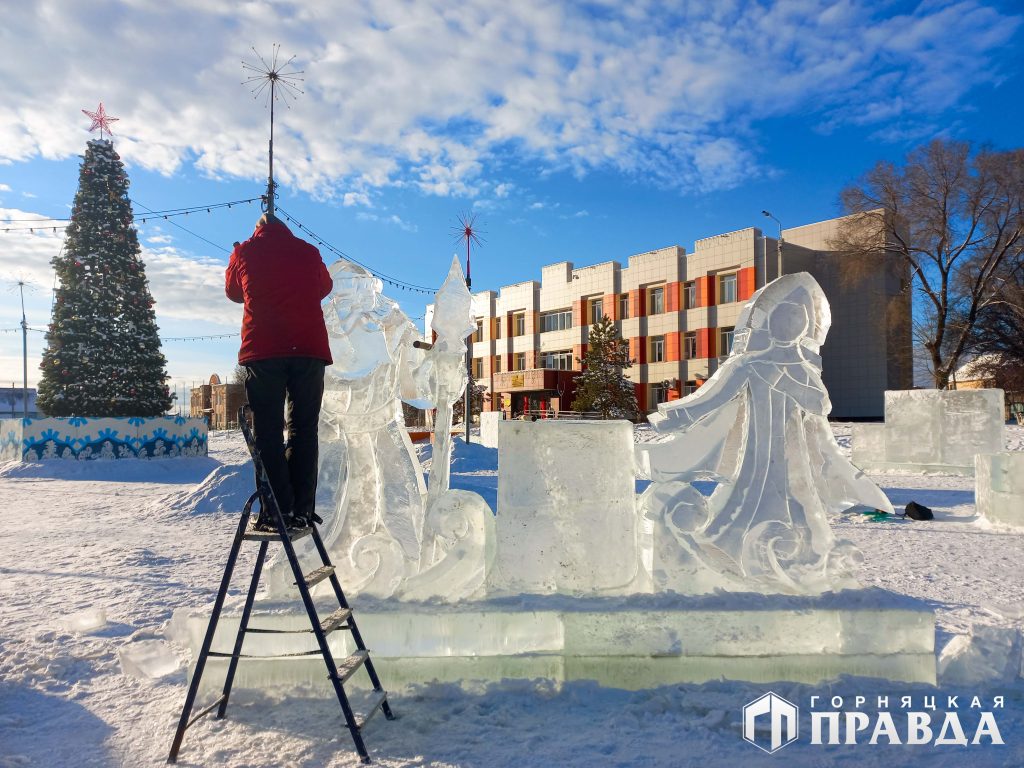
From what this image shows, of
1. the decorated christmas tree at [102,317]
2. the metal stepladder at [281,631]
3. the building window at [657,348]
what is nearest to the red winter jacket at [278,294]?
the metal stepladder at [281,631]

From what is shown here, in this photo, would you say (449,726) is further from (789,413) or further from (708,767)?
(789,413)

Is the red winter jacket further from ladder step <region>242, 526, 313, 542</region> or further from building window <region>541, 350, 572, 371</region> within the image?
building window <region>541, 350, 572, 371</region>

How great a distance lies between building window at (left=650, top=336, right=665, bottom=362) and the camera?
117 feet

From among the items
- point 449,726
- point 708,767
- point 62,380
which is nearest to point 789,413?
point 708,767

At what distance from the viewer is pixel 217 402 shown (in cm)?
5391

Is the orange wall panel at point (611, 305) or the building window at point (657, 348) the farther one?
the orange wall panel at point (611, 305)

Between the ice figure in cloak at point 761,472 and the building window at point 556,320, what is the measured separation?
3635 cm

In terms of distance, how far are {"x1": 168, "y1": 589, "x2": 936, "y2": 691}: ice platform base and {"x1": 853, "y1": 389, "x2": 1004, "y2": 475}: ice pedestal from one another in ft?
37.9

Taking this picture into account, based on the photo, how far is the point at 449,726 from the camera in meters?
3.08

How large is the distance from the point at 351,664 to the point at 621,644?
1.39 m

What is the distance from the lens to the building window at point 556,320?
40344 mm

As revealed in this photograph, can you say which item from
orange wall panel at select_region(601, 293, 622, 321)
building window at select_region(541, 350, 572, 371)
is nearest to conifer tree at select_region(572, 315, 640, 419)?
orange wall panel at select_region(601, 293, 622, 321)

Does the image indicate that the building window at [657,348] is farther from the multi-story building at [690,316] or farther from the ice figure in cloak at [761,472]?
the ice figure in cloak at [761,472]

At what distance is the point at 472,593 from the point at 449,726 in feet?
2.38
